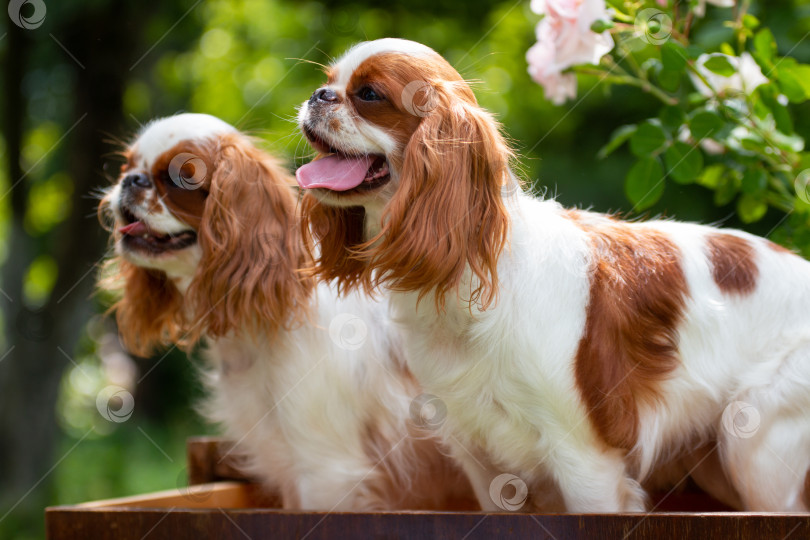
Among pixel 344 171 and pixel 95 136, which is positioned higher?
pixel 95 136

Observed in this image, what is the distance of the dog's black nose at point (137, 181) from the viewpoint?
8.83 ft

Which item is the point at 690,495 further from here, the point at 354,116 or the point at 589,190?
the point at 589,190

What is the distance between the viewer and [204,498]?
298 cm

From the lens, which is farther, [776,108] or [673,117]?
[673,117]

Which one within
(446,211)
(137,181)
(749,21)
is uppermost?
(137,181)

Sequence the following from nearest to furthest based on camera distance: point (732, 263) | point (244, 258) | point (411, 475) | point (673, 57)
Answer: point (732, 263), point (673, 57), point (244, 258), point (411, 475)

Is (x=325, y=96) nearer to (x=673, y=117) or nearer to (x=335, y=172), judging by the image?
(x=335, y=172)

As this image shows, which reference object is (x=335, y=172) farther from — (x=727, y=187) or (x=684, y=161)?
(x=727, y=187)

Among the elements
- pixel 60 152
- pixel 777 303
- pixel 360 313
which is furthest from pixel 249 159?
pixel 60 152

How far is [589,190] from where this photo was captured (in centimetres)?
596

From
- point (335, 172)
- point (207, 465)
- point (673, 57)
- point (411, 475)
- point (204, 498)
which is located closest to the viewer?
point (335, 172)

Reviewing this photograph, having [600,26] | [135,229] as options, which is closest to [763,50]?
[600,26]

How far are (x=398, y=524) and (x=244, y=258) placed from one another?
1.03 m

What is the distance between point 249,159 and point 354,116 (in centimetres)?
77
